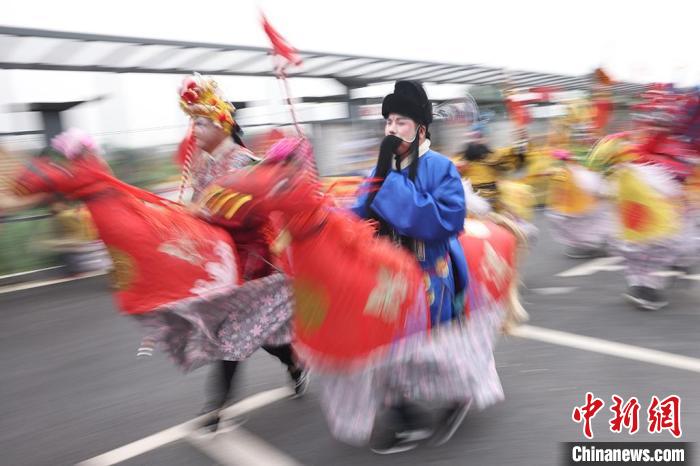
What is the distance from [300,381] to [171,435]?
2.20 feet

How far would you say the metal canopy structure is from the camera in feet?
18.9

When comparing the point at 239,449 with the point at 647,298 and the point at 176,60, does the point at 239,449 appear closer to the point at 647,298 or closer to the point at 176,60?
the point at 647,298

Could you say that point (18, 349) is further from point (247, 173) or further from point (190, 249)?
point (247, 173)

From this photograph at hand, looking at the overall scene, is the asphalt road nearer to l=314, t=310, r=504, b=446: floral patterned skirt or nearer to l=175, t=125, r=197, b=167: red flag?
l=314, t=310, r=504, b=446: floral patterned skirt

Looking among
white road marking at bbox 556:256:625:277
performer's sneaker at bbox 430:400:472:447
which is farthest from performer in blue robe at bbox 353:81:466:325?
white road marking at bbox 556:256:625:277

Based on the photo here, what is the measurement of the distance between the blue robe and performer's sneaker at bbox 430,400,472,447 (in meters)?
0.45

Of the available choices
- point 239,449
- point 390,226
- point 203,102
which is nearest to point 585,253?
point 390,226

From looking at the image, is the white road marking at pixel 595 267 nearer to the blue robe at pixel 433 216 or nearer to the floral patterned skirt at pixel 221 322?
the blue robe at pixel 433 216

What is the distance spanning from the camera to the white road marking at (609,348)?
124 inches

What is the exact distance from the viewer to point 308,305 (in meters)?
2.07

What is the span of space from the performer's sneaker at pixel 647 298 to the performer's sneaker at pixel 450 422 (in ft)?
7.50

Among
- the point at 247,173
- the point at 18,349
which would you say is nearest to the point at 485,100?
the point at 18,349

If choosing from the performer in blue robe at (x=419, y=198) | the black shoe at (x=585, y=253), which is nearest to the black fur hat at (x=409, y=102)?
the performer in blue robe at (x=419, y=198)

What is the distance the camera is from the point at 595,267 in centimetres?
558
